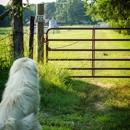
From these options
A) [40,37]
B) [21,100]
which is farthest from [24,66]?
[40,37]

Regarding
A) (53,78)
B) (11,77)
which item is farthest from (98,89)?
(11,77)

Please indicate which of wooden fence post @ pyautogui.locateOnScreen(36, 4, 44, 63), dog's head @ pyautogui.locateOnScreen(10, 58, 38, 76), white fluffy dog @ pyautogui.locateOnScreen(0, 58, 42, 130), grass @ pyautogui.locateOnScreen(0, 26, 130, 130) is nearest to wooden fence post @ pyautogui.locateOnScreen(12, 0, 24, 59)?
grass @ pyautogui.locateOnScreen(0, 26, 130, 130)

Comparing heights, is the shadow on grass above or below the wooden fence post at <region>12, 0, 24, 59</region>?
below

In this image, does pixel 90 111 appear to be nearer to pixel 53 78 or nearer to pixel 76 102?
pixel 76 102

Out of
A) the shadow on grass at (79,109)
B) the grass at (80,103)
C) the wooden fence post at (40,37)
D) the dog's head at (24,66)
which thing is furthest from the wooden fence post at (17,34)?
the dog's head at (24,66)

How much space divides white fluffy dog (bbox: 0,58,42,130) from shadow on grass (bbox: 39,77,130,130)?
187cm

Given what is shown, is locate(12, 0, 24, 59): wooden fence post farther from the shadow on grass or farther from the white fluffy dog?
the white fluffy dog

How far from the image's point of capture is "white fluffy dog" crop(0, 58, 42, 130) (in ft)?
10.5

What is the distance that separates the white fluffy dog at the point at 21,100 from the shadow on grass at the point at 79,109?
1.87 m

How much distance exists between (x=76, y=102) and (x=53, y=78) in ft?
3.85

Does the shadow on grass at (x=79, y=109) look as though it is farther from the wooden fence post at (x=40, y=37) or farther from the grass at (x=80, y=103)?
the wooden fence post at (x=40, y=37)

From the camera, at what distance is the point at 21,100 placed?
3.39 meters

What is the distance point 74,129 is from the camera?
5.55m

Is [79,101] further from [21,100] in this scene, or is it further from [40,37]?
[21,100]
